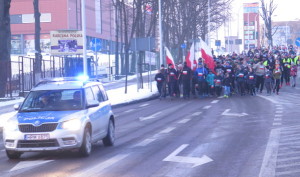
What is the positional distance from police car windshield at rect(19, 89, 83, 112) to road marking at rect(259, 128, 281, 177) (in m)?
3.97

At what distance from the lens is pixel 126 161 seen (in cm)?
1191

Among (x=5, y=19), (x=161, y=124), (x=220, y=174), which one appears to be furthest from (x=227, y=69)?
(x=220, y=174)

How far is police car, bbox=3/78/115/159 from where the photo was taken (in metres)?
12.2

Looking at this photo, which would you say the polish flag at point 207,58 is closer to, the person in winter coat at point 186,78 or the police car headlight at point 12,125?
the person in winter coat at point 186,78

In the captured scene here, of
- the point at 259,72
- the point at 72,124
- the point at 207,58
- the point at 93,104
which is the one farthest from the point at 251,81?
the point at 72,124

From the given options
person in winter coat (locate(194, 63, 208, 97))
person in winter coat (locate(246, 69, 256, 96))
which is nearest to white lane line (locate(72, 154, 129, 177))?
person in winter coat (locate(194, 63, 208, 97))

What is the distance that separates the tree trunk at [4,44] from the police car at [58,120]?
17757 mm

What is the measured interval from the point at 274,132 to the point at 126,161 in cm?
597

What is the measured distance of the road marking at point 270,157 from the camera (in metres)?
10.2

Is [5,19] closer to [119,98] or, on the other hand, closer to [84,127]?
[119,98]

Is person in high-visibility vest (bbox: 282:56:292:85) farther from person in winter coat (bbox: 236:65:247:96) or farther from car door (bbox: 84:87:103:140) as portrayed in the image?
car door (bbox: 84:87:103:140)

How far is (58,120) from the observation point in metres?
12.2

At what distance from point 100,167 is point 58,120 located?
158 cm

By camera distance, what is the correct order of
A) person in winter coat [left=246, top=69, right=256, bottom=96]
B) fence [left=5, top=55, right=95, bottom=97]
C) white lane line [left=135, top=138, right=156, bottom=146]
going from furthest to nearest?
fence [left=5, top=55, right=95, bottom=97]
person in winter coat [left=246, top=69, right=256, bottom=96]
white lane line [left=135, top=138, right=156, bottom=146]
